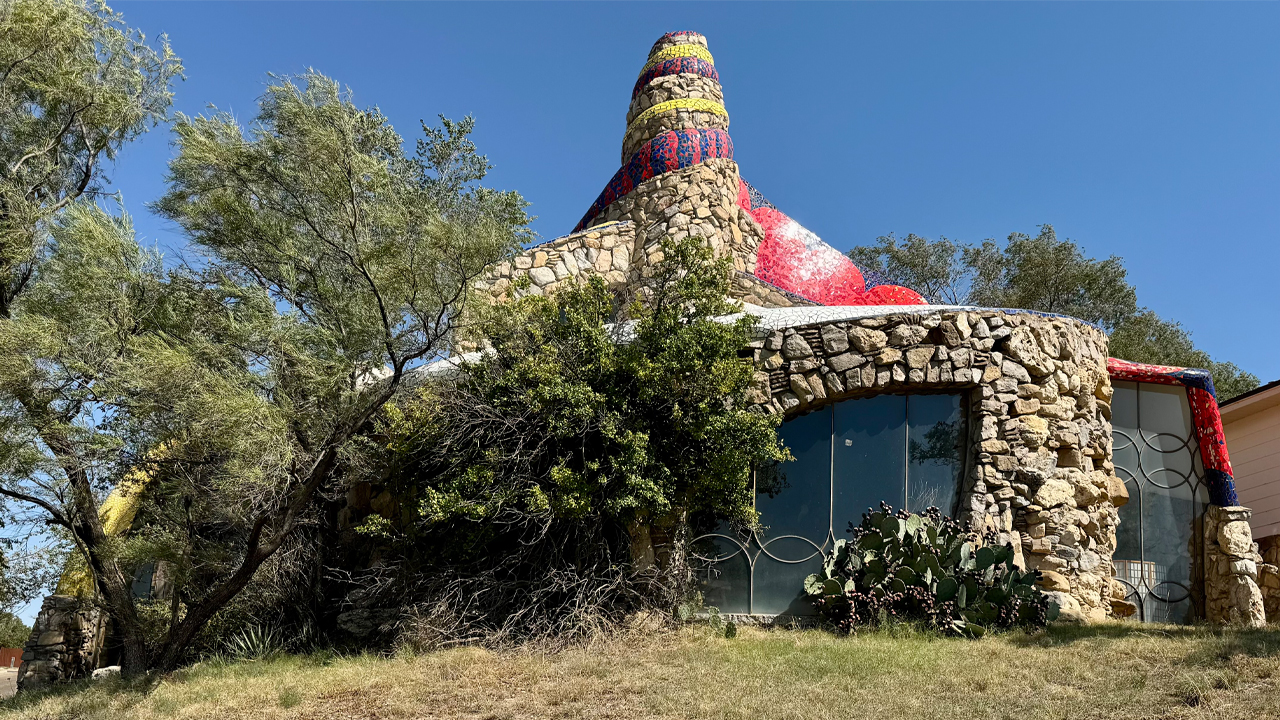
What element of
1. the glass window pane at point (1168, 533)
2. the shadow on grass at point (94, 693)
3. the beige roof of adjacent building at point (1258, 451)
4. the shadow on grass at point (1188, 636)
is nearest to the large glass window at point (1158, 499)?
the glass window pane at point (1168, 533)

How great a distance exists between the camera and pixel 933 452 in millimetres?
10938

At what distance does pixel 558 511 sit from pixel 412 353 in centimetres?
223

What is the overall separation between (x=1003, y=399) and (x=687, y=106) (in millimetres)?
8208

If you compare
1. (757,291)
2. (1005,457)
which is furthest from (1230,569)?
(757,291)

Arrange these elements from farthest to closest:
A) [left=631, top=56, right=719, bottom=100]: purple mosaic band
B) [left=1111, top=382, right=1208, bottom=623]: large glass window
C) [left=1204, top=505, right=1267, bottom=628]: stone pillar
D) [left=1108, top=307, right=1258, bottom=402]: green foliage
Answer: [left=1108, top=307, right=1258, bottom=402]: green foliage
[left=631, top=56, right=719, bottom=100]: purple mosaic band
[left=1111, top=382, right=1208, bottom=623]: large glass window
[left=1204, top=505, right=1267, bottom=628]: stone pillar

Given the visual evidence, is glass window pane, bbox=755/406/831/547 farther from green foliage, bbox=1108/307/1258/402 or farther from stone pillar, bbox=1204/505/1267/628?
green foliage, bbox=1108/307/1258/402

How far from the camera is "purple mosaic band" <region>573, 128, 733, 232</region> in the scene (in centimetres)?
1619

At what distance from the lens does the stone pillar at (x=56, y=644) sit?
1181 cm

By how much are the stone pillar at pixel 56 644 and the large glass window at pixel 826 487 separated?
7.73m

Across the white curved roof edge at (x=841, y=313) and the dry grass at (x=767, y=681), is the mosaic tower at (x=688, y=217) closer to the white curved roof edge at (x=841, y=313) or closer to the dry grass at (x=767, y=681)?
the white curved roof edge at (x=841, y=313)

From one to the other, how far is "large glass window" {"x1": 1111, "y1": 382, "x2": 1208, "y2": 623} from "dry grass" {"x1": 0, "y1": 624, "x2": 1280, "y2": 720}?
2871 mm

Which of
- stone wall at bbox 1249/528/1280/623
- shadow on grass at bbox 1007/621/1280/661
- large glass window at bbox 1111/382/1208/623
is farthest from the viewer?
stone wall at bbox 1249/528/1280/623

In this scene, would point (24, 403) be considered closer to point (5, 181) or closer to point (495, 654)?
point (5, 181)

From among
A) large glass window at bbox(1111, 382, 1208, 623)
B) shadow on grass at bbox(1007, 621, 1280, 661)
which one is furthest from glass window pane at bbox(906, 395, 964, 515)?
large glass window at bbox(1111, 382, 1208, 623)
